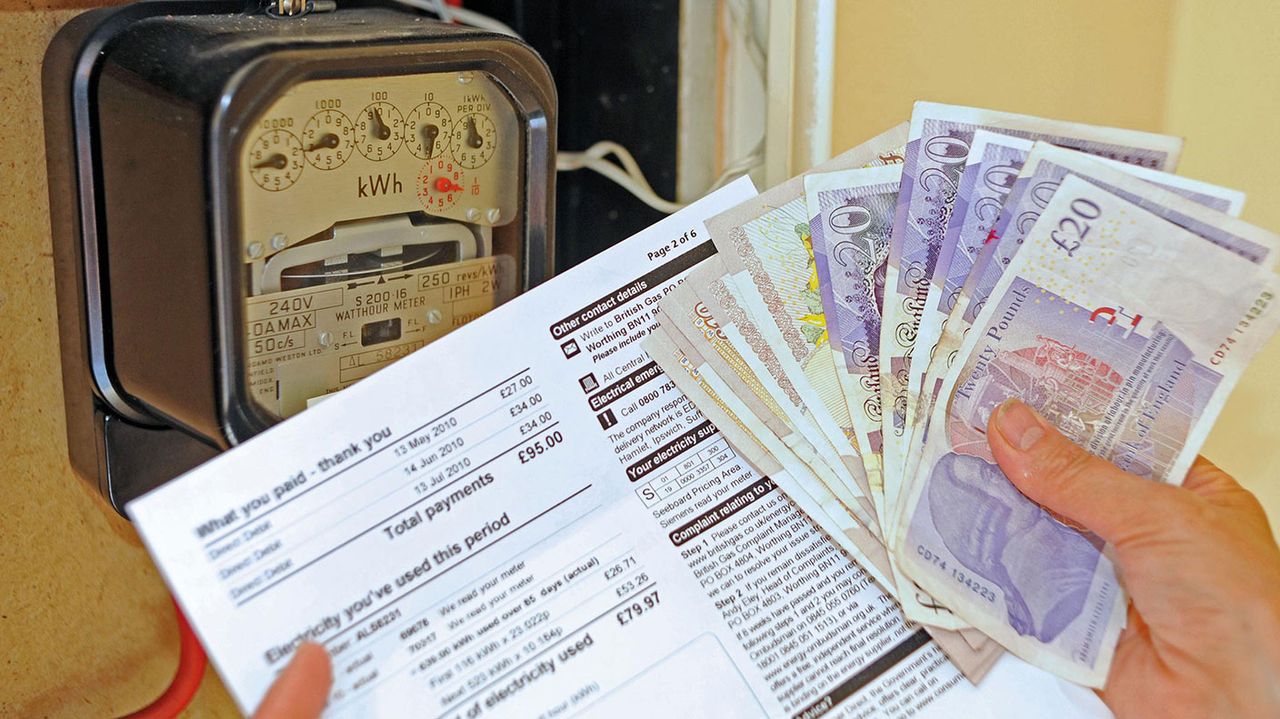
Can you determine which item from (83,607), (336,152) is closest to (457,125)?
(336,152)

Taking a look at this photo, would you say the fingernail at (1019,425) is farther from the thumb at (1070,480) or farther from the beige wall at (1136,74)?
A: the beige wall at (1136,74)

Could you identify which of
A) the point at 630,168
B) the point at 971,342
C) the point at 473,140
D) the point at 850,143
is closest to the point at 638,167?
the point at 630,168

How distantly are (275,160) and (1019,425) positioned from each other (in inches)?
20.0

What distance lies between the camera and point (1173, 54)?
0.92m

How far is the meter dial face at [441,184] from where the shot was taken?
0.71 metres

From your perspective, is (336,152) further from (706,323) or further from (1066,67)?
(1066,67)

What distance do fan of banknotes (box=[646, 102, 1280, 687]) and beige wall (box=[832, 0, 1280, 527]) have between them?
0.85 ft

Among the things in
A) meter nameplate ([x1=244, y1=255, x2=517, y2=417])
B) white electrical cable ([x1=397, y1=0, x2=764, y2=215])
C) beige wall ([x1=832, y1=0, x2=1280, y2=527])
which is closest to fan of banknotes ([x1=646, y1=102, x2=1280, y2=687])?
meter nameplate ([x1=244, y1=255, x2=517, y2=417])

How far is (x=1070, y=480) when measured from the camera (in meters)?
0.66

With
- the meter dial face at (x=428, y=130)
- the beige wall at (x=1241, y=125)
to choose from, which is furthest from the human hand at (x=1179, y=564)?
the meter dial face at (x=428, y=130)

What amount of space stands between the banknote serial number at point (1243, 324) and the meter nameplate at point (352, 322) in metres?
0.48

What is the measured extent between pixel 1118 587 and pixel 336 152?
1.98 ft

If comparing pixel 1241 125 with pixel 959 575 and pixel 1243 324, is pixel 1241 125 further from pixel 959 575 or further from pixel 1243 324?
pixel 959 575

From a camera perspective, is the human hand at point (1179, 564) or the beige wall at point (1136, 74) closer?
the human hand at point (1179, 564)
